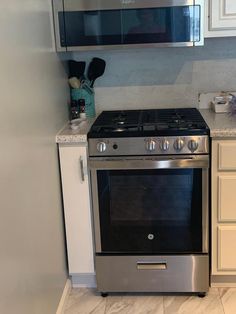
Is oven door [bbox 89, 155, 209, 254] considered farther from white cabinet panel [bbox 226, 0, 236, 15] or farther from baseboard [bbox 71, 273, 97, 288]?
white cabinet panel [bbox 226, 0, 236, 15]

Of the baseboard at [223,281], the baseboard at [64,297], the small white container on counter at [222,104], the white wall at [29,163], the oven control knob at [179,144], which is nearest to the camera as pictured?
the white wall at [29,163]

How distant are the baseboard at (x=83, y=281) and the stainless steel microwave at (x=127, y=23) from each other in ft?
4.33

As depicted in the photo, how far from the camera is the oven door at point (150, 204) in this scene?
235 centimetres

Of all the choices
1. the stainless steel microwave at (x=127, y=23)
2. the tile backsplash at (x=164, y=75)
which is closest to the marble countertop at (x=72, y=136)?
the stainless steel microwave at (x=127, y=23)

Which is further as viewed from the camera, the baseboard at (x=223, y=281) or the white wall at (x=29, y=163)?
the baseboard at (x=223, y=281)

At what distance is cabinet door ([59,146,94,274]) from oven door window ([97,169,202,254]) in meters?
0.10

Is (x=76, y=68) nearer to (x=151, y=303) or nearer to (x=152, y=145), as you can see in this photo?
(x=152, y=145)

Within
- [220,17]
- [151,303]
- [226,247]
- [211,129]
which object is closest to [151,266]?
[151,303]

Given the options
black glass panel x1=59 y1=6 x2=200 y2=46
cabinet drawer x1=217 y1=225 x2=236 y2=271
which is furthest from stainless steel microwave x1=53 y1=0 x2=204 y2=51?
cabinet drawer x1=217 y1=225 x2=236 y2=271

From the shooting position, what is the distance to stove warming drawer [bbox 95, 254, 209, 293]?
248cm

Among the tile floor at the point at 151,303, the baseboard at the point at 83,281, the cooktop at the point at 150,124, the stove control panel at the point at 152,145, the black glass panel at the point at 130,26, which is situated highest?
the black glass panel at the point at 130,26

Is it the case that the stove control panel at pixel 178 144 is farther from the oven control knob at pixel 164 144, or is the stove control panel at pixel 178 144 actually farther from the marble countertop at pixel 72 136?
the marble countertop at pixel 72 136

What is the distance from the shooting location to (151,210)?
96.0 inches

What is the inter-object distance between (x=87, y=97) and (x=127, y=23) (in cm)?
57
